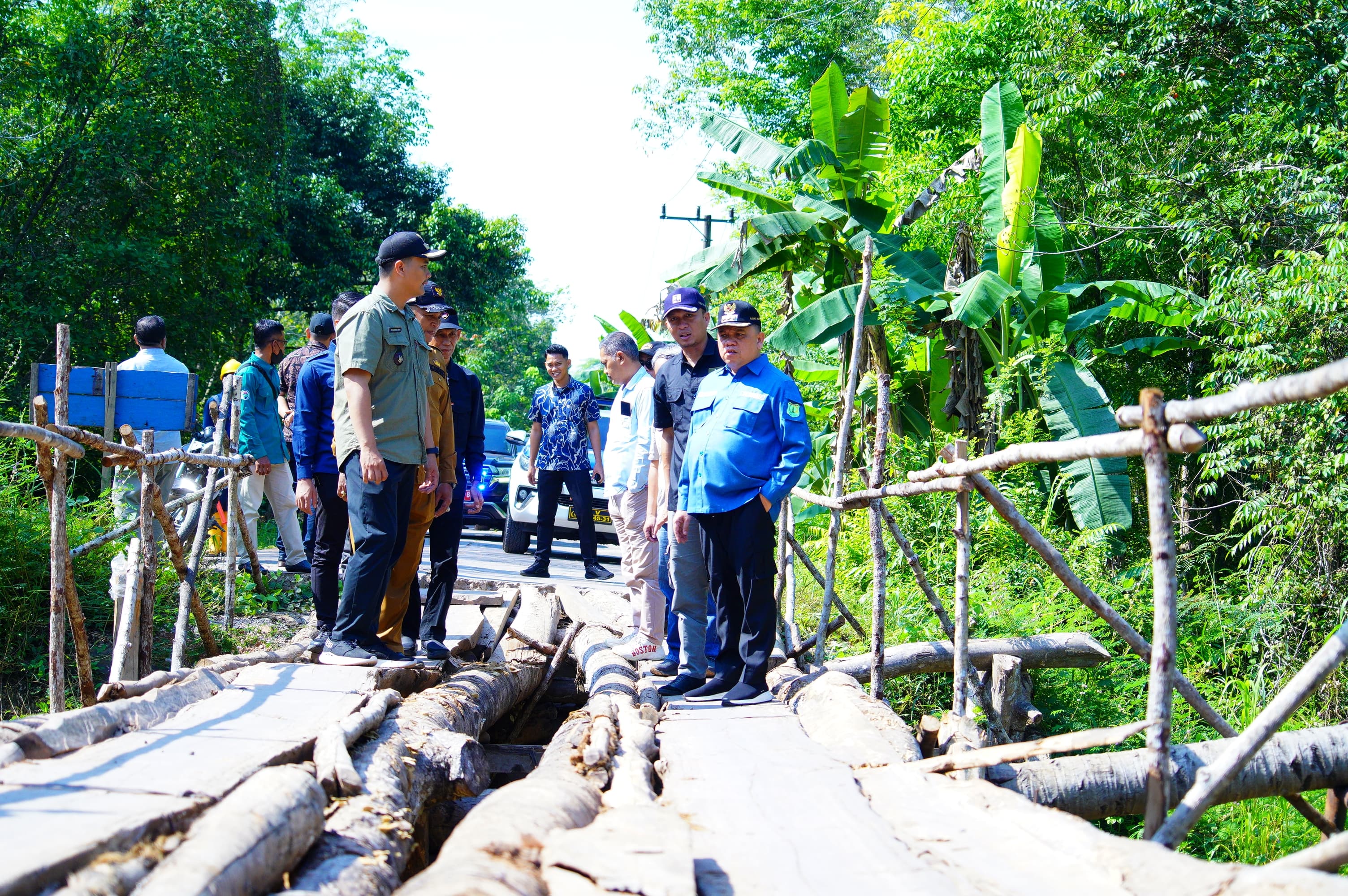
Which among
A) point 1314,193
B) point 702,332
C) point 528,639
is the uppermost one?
point 1314,193

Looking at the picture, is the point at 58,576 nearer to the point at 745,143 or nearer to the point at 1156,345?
the point at 745,143

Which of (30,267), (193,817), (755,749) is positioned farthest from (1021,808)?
(30,267)

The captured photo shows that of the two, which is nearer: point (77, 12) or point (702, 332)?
point (702, 332)

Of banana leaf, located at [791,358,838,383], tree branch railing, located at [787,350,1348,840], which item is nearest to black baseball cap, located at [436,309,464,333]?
tree branch railing, located at [787,350,1348,840]

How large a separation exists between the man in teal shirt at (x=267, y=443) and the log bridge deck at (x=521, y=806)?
320 cm

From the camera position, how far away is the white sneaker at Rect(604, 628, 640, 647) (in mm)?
6602

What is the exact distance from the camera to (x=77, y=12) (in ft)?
49.8

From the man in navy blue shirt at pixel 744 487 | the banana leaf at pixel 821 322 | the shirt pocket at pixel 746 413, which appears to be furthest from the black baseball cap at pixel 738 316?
the banana leaf at pixel 821 322

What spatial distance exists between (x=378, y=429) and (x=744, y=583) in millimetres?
1862

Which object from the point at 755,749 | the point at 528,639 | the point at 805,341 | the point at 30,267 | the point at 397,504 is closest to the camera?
the point at 755,749

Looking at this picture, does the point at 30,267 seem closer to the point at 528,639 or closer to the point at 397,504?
the point at 528,639

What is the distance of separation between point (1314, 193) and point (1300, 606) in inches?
130

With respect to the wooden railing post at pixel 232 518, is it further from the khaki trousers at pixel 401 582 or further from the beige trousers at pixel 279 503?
the khaki trousers at pixel 401 582

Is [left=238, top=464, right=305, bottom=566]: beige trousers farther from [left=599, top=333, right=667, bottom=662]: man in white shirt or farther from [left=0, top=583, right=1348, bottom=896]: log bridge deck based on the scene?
[left=0, top=583, right=1348, bottom=896]: log bridge deck
